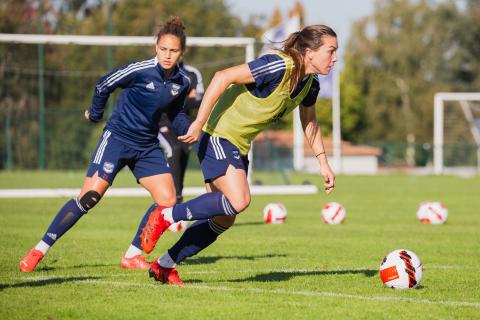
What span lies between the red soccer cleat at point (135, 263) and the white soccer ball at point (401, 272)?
2292mm

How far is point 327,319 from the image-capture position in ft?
18.6

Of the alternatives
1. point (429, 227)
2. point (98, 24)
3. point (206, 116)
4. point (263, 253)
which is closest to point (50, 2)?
point (98, 24)

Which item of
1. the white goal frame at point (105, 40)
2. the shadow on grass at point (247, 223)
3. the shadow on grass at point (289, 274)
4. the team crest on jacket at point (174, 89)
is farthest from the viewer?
the white goal frame at point (105, 40)

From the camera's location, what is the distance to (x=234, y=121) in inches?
264

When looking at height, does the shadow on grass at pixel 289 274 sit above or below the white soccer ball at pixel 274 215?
above

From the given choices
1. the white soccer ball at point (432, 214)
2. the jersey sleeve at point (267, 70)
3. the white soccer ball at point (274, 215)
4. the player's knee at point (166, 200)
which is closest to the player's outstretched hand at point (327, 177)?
the jersey sleeve at point (267, 70)

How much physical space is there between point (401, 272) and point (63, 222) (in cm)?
298

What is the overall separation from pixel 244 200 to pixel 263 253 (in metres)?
3.16

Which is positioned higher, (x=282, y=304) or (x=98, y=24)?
(x=98, y=24)

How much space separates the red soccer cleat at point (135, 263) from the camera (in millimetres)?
8078

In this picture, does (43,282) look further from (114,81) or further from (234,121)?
(234,121)

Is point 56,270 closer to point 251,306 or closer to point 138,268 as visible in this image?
point 138,268

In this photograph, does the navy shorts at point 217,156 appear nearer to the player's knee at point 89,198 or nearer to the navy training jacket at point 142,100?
the navy training jacket at point 142,100

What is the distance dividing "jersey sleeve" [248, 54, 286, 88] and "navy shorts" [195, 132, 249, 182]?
543mm
